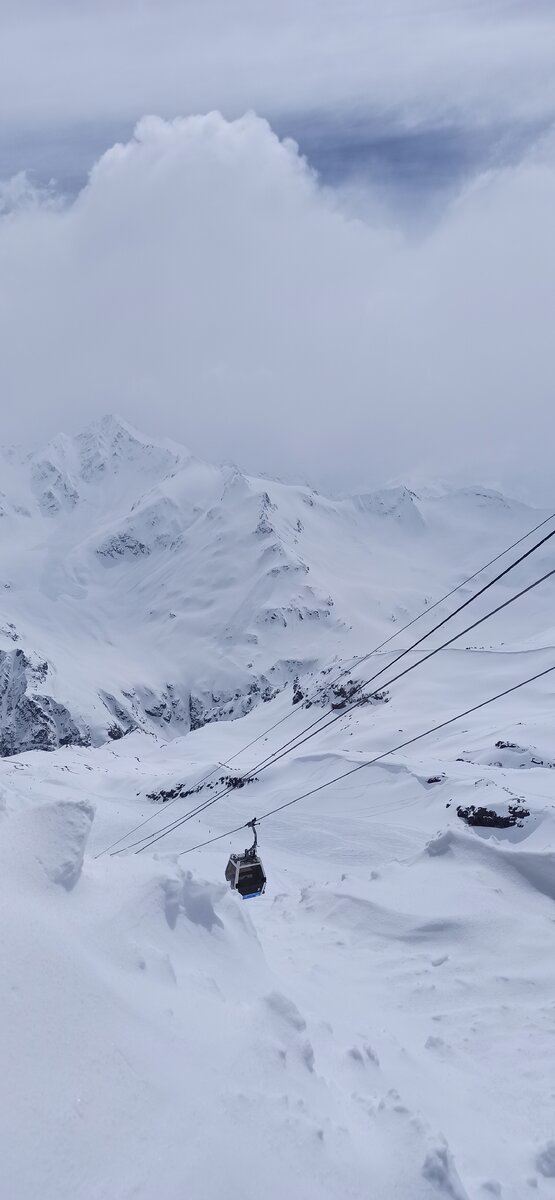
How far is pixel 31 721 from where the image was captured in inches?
A: 6314

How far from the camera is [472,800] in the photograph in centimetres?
2692

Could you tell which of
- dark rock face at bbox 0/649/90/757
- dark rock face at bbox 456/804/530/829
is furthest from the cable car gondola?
dark rock face at bbox 0/649/90/757

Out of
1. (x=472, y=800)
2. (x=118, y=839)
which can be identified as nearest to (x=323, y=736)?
(x=118, y=839)

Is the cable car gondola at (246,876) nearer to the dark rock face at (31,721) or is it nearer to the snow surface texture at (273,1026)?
the snow surface texture at (273,1026)

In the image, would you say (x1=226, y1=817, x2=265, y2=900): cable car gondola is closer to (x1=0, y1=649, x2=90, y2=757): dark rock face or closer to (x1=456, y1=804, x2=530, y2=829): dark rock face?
(x1=456, y1=804, x2=530, y2=829): dark rock face

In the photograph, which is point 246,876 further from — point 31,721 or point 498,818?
point 31,721

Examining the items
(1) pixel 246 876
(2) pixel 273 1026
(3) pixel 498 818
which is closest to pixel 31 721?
(3) pixel 498 818

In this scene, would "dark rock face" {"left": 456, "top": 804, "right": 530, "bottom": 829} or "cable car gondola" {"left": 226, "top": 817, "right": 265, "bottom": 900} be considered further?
"dark rock face" {"left": 456, "top": 804, "right": 530, "bottom": 829}

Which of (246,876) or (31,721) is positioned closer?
(246,876)

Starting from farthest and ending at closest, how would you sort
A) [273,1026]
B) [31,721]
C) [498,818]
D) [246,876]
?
[31,721] < [498,818] < [246,876] < [273,1026]

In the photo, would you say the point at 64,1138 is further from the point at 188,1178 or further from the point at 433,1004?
the point at 433,1004

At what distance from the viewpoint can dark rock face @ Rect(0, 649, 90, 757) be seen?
159500 mm

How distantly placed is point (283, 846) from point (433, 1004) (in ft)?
66.0

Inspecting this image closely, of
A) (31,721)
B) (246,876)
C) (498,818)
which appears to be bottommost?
(31,721)
